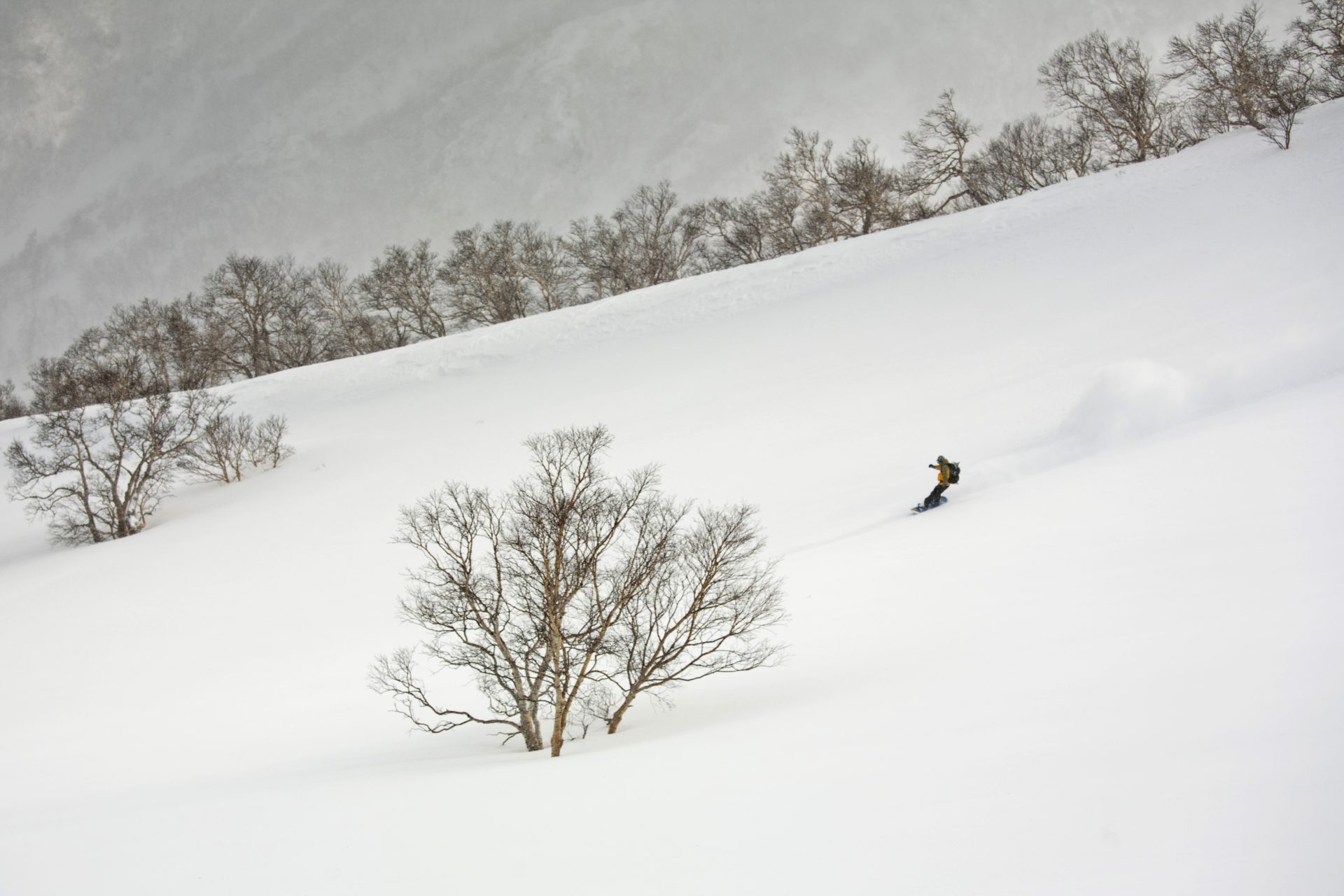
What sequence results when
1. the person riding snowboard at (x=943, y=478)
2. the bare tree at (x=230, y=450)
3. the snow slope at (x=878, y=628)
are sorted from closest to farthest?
1. the snow slope at (x=878, y=628)
2. the person riding snowboard at (x=943, y=478)
3. the bare tree at (x=230, y=450)

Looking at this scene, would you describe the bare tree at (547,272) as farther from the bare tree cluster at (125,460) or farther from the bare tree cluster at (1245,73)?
the bare tree cluster at (1245,73)

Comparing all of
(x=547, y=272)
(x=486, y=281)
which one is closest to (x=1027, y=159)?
(x=547, y=272)

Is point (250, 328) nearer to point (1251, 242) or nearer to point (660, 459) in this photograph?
point (660, 459)

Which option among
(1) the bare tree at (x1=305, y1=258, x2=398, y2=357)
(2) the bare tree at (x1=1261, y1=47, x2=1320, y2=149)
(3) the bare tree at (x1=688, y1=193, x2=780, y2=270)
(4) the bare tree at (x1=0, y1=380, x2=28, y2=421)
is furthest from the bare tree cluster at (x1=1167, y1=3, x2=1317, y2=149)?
(4) the bare tree at (x1=0, y1=380, x2=28, y2=421)

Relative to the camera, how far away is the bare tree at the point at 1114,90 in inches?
1492

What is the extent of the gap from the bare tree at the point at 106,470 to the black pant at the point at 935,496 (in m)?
24.2

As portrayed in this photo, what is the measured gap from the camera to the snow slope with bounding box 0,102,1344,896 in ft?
13.2

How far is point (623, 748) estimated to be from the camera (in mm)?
7250

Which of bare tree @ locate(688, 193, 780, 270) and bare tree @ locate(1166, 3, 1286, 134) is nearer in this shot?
bare tree @ locate(1166, 3, 1286, 134)

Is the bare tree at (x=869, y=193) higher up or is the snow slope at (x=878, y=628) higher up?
the bare tree at (x=869, y=193)

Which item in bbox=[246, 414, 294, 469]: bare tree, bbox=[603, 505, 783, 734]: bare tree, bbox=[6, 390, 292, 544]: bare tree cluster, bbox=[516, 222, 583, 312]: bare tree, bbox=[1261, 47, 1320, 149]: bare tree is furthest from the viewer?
bbox=[516, 222, 583, 312]: bare tree

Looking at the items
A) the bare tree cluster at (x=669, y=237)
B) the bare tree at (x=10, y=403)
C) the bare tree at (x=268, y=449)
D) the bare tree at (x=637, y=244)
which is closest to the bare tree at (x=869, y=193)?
the bare tree cluster at (x=669, y=237)

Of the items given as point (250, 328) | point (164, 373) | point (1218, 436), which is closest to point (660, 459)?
point (1218, 436)

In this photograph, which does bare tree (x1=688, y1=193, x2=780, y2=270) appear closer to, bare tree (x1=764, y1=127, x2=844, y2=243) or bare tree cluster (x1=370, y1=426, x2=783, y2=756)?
bare tree (x1=764, y1=127, x2=844, y2=243)
